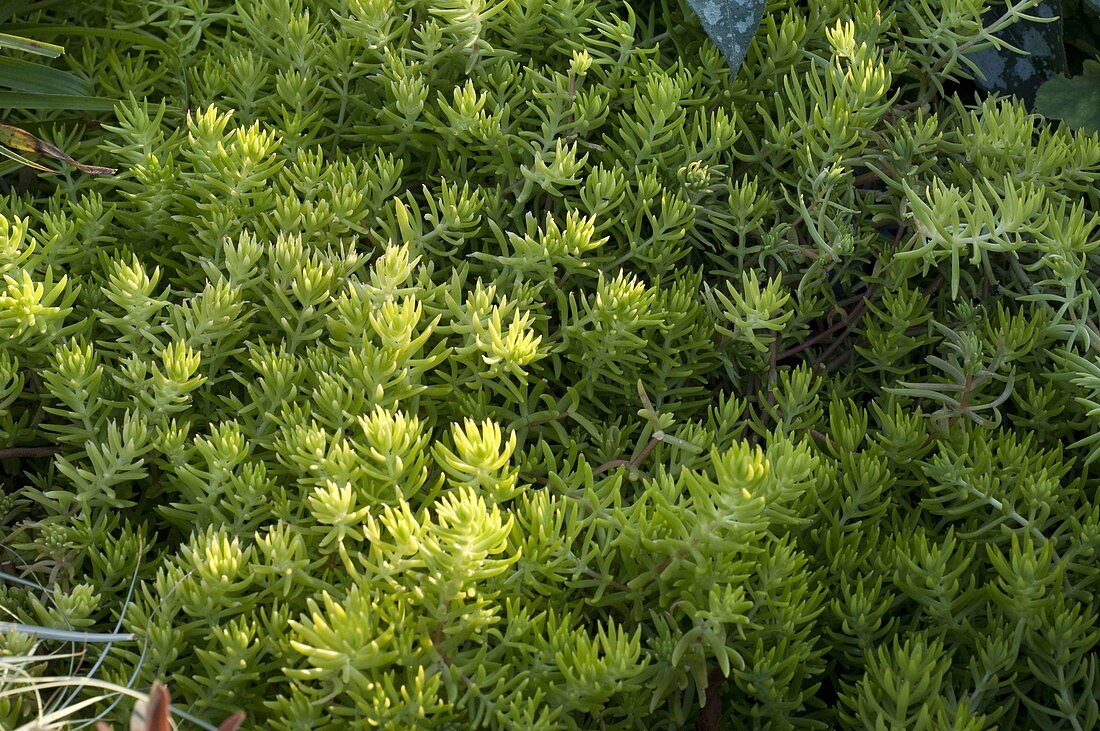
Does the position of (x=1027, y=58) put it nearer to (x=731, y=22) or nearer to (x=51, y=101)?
(x=731, y=22)

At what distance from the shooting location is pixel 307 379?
1590 millimetres

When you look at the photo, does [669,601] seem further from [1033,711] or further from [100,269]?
[100,269]

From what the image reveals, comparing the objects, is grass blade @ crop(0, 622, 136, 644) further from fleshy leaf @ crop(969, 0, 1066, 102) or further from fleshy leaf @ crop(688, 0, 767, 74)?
fleshy leaf @ crop(969, 0, 1066, 102)

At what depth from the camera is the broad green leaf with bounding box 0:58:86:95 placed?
204cm

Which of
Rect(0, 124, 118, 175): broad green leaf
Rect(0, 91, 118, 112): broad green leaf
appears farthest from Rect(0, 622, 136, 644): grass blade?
Rect(0, 91, 118, 112): broad green leaf

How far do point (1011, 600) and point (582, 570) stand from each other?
56 cm

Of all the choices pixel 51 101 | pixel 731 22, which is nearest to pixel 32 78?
pixel 51 101

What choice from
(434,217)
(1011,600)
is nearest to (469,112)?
(434,217)

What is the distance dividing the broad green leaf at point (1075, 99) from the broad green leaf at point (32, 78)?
1848 mm

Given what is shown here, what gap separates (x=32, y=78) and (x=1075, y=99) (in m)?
1.98

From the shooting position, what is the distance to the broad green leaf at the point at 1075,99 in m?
2.03

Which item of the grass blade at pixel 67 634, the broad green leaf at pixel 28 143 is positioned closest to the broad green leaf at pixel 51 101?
the broad green leaf at pixel 28 143

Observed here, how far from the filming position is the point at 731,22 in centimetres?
190

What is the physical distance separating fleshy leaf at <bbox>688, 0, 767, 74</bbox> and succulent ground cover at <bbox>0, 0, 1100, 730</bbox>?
0.16 feet
